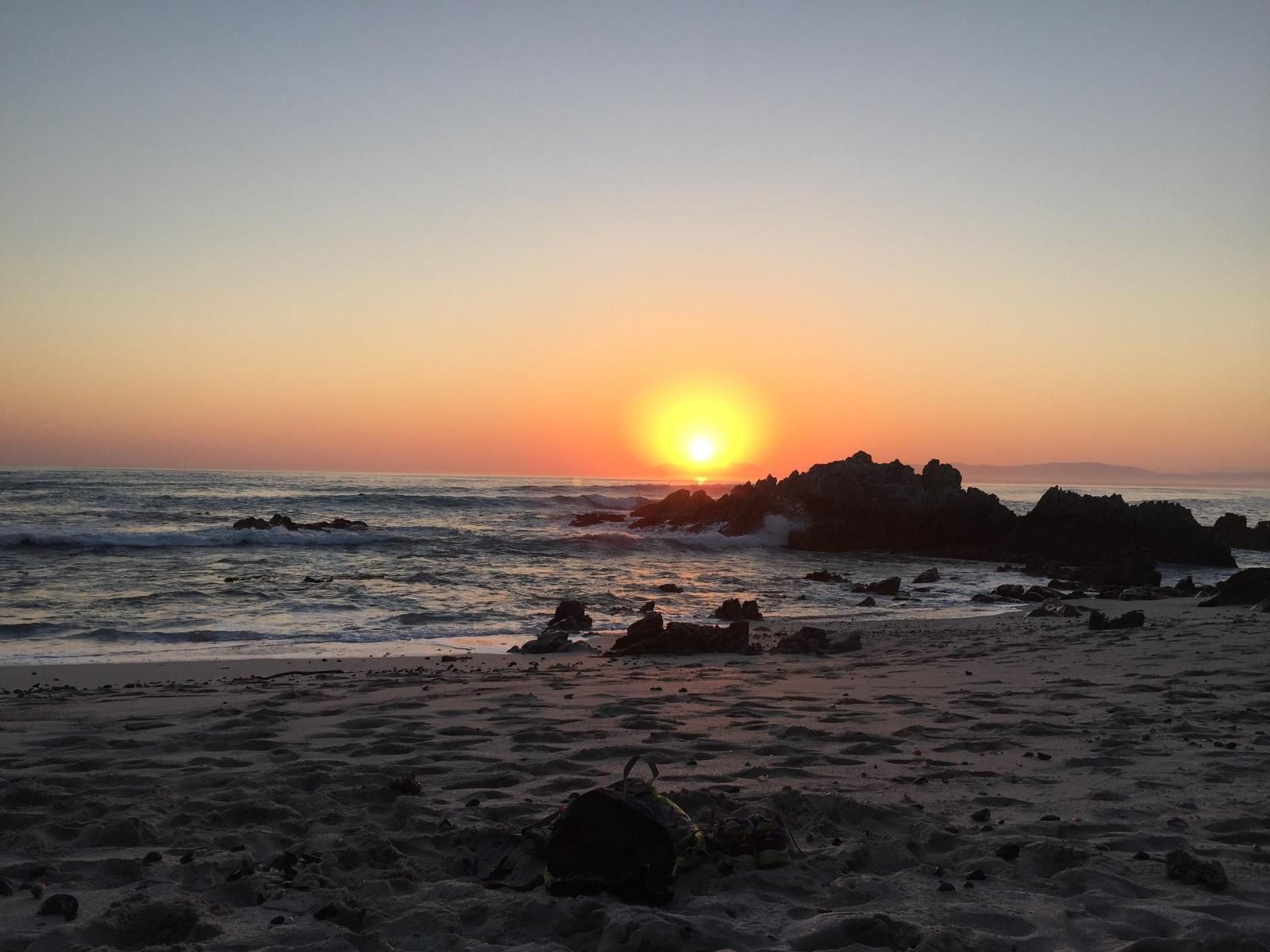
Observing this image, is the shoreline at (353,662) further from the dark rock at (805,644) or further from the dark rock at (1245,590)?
the dark rock at (1245,590)

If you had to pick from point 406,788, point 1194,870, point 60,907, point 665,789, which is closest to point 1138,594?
point 1194,870

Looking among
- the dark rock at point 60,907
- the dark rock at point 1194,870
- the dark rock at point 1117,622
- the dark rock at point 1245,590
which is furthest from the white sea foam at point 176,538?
the dark rock at point 1194,870

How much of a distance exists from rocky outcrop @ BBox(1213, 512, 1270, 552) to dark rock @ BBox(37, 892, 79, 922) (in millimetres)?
36461

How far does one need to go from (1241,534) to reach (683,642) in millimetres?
30934

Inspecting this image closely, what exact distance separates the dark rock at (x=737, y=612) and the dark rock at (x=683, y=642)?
2.95 m

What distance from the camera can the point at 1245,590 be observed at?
13.9 metres

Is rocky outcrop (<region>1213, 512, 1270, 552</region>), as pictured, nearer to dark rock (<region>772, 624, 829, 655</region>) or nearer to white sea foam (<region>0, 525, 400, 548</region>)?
dark rock (<region>772, 624, 829, 655</region>)

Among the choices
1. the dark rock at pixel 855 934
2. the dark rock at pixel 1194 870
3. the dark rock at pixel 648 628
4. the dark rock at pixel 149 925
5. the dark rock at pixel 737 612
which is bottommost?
the dark rock at pixel 737 612

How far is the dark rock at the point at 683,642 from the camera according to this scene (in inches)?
411

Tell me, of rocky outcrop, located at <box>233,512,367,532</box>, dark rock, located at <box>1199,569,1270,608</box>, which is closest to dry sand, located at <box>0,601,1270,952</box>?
dark rock, located at <box>1199,569,1270,608</box>

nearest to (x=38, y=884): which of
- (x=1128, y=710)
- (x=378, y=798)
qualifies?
(x=378, y=798)

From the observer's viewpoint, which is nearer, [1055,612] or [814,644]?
[814,644]

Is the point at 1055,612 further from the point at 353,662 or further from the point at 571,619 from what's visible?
the point at 353,662

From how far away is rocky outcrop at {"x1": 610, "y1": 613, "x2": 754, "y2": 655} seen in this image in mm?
10453
